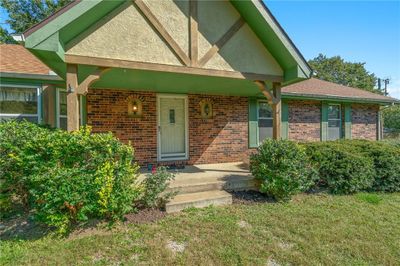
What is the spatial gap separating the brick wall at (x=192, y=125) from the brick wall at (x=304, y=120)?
223cm

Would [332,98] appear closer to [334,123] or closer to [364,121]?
[334,123]

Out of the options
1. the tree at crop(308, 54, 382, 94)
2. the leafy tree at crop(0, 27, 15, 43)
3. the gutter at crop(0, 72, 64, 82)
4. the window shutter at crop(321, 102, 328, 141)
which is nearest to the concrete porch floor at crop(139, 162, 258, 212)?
the gutter at crop(0, 72, 64, 82)

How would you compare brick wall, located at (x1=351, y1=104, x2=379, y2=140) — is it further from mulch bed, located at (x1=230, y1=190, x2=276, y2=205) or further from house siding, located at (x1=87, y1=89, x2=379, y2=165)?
mulch bed, located at (x1=230, y1=190, x2=276, y2=205)

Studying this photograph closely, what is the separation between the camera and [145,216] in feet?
13.8

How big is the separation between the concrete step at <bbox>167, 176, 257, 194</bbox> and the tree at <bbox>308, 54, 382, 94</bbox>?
41.6m

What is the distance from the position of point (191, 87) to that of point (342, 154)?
4.52 metres

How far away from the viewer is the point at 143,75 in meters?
5.24

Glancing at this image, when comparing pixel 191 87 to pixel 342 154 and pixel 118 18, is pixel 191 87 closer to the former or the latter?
pixel 118 18

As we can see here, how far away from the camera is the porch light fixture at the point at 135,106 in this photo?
7.16m

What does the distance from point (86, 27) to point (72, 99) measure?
135 centimetres

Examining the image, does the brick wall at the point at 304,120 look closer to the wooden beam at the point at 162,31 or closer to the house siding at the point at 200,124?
the house siding at the point at 200,124

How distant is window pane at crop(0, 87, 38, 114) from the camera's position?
618 centimetres

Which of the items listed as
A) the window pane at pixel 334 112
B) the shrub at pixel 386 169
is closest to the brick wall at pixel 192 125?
the shrub at pixel 386 169

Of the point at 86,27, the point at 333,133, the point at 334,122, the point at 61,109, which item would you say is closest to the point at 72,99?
the point at 86,27
